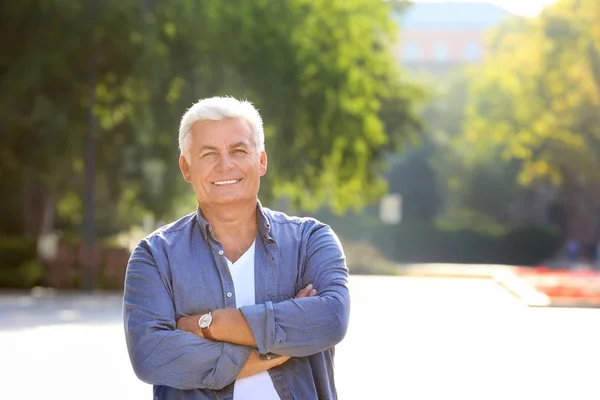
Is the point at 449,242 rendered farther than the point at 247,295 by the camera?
Yes

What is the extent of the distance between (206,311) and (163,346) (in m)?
0.15

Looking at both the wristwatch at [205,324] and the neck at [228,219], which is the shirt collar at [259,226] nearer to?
the neck at [228,219]

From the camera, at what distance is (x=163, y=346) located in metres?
3.60

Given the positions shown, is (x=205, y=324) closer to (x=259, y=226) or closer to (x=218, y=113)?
(x=259, y=226)

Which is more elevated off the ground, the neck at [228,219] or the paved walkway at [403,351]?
the neck at [228,219]

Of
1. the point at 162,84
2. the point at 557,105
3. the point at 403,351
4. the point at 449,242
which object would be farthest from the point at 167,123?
the point at 449,242

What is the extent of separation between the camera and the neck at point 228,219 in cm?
368

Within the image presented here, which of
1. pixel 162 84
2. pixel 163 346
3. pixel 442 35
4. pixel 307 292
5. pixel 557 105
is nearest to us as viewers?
pixel 163 346

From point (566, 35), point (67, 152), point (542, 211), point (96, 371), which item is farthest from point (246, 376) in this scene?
point (542, 211)

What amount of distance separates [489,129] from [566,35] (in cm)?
1328

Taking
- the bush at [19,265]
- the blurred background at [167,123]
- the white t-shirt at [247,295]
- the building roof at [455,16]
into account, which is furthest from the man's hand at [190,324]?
the building roof at [455,16]

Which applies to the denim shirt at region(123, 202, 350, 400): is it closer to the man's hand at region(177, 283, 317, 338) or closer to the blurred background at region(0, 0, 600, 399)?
the man's hand at region(177, 283, 317, 338)

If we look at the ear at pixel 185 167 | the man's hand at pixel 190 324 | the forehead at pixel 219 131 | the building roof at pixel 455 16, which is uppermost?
the building roof at pixel 455 16

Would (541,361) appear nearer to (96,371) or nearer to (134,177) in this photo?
(96,371)
